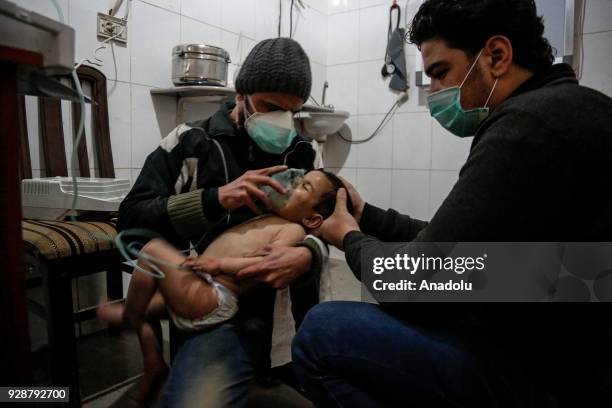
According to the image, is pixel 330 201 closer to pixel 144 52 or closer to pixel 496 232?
pixel 496 232

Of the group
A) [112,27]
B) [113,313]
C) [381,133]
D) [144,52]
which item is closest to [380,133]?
[381,133]

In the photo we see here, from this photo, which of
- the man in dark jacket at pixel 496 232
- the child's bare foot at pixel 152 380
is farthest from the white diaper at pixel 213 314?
the man in dark jacket at pixel 496 232

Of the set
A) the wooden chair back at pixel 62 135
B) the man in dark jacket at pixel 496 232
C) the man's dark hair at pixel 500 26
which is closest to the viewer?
the man in dark jacket at pixel 496 232

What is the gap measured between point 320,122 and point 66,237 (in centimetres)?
191

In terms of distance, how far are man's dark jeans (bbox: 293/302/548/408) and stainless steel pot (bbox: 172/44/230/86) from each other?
4.91ft

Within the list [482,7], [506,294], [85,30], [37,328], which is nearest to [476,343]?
[506,294]

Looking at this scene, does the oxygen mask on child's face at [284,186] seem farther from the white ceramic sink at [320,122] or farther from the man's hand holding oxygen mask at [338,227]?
the white ceramic sink at [320,122]

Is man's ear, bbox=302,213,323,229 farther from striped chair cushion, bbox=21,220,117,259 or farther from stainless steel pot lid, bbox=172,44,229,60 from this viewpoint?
stainless steel pot lid, bbox=172,44,229,60

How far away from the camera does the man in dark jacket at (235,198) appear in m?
1.07

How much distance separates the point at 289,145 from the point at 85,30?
1.21m

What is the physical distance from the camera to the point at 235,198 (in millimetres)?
1094

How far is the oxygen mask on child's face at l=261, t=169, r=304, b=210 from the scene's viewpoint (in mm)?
1256

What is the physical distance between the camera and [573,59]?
8.18ft

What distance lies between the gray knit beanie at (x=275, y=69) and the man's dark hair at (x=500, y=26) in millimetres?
413
